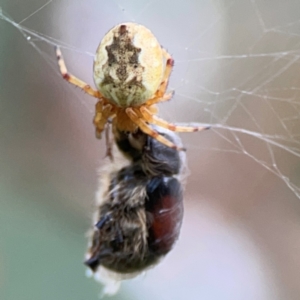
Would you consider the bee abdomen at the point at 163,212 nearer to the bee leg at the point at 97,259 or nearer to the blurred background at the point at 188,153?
the bee leg at the point at 97,259

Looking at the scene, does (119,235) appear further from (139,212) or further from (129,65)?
(129,65)

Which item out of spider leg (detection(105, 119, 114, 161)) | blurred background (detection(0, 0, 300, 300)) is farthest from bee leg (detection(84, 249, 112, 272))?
blurred background (detection(0, 0, 300, 300))

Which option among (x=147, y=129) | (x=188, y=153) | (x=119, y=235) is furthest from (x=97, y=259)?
(x=188, y=153)

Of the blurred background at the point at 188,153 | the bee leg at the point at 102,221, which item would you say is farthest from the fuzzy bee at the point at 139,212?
the blurred background at the point at 188,153

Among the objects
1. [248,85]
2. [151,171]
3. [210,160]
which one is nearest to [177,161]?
[151,171]

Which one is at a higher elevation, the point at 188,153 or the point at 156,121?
the point at 156,121

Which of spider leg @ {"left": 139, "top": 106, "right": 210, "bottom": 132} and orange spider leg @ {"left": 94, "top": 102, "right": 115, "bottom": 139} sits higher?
orange spider leg @ {"left": 94, "top": 102, "right": 115, "bottom": 139}

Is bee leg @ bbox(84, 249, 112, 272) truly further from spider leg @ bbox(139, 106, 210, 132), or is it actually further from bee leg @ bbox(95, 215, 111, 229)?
spider leg @ bbox(139, 106, 210, 132)
